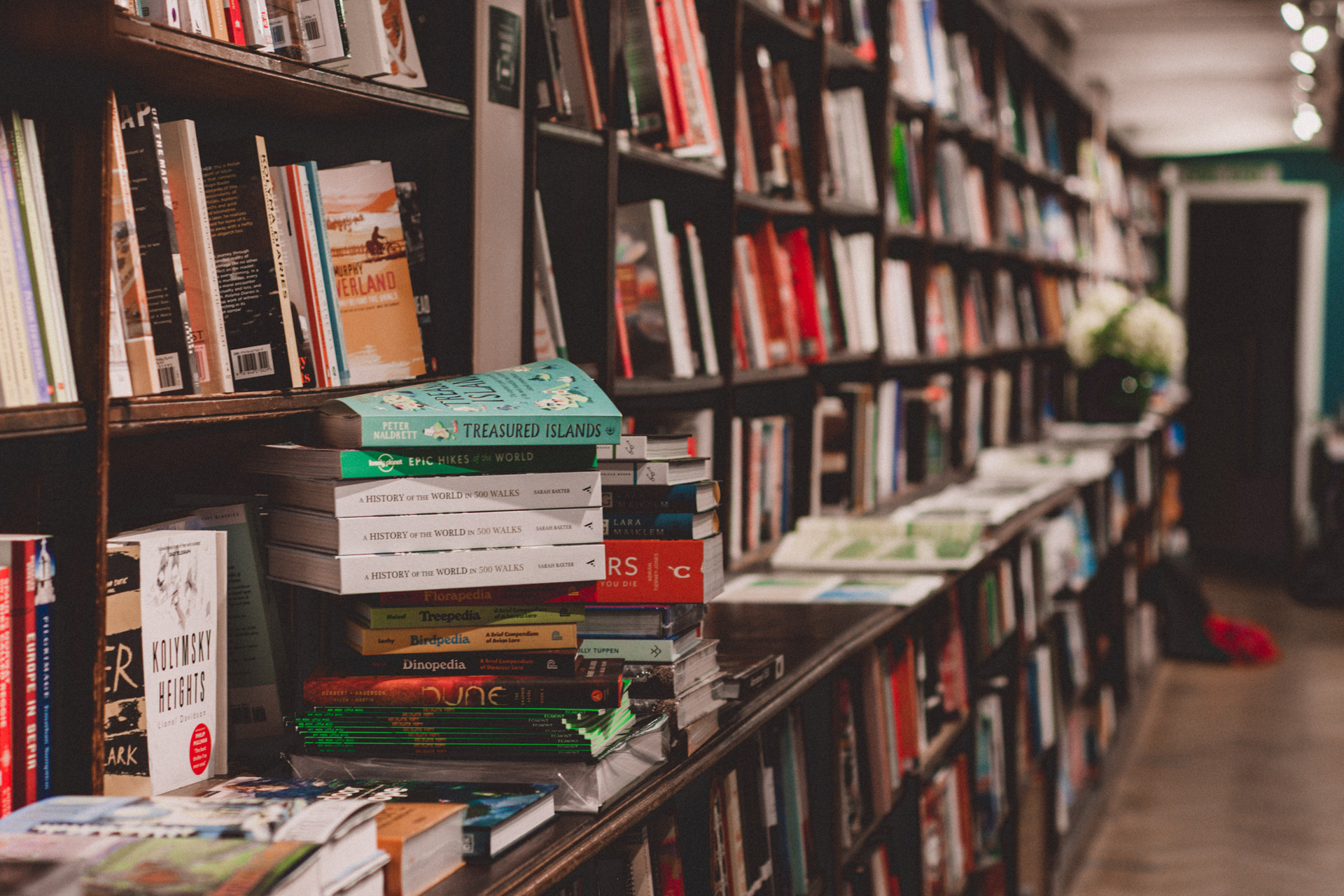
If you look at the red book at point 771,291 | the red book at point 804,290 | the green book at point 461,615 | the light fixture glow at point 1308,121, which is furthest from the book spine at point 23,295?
the light fixture glow at point 1308,121

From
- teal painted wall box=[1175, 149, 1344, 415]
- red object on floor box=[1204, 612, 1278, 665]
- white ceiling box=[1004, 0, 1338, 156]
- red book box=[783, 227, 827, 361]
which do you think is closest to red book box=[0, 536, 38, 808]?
red book box=[783, 227, 827, 361]

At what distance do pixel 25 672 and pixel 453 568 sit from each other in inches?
13.7

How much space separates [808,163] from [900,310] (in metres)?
0.69

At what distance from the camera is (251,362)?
1.13m

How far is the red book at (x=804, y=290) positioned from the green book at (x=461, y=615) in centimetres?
142

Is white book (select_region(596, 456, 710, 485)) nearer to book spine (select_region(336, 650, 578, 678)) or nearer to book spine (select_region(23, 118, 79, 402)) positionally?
book spine (select_region(336, 650, 578, 678))

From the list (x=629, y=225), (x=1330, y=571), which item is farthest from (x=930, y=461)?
(x=1330, y=571)

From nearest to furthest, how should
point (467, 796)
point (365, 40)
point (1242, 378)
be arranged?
point (467, 796) → point (365, 40) → point (1242, 378)

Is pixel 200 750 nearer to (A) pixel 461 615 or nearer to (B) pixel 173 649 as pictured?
(B) pixel 173 649

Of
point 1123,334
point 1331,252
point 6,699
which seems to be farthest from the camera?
point 1331,252

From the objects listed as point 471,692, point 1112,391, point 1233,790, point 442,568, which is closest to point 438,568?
point 442,568

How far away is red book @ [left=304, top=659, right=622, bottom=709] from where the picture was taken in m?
1.05

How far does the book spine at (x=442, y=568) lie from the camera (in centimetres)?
104

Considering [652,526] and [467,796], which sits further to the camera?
[652,526]
